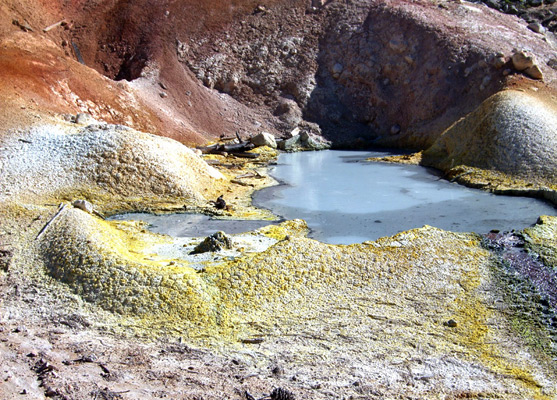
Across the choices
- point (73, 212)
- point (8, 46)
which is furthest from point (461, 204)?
point (8, 46)

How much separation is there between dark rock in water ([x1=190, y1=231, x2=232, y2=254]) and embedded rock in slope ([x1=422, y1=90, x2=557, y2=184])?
912 centimetres

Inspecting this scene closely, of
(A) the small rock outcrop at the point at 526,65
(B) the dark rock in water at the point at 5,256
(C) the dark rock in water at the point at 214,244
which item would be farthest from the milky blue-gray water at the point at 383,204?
(A) the small rock outcrop at the point at 526,65

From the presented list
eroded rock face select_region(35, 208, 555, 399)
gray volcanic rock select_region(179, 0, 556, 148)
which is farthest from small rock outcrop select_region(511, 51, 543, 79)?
eroded rock face select_region(35, 208, 555, 399)

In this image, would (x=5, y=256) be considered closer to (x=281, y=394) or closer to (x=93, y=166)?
(x=281, y=394)

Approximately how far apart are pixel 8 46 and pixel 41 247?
552 inches

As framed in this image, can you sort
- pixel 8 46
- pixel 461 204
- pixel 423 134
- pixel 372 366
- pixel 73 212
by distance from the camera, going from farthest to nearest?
1. pixel 423 134
2. pixel 8 46
3. pixel 461 204
4. pixel 73 212
5. pixel 372 366

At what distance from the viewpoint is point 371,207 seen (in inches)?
457

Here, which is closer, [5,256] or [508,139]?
[5,256]

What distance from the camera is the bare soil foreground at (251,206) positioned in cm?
499

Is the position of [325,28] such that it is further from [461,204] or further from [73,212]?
[73,212]

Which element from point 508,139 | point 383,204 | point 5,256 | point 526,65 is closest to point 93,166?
point 5,256

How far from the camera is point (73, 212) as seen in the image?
8023 millimetres

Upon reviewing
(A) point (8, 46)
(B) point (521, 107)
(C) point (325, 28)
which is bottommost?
(B) point (521, 107)

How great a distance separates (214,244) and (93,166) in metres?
4.99
